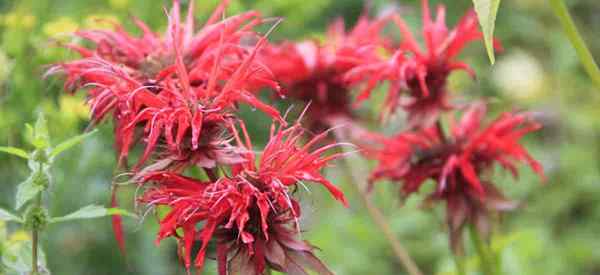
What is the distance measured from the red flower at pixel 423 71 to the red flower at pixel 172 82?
174 millimetres

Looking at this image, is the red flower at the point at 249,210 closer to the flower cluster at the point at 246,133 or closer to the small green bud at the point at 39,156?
the flower cluster at the point at 246,133

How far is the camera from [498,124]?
49.8 inches

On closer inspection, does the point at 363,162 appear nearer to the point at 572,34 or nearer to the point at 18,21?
the point at 18,21

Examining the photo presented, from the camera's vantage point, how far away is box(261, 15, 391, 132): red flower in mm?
1378

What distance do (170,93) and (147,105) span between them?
0.02 m

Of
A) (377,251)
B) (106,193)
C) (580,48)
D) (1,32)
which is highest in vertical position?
(580,48)

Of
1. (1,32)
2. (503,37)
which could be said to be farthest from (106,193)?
(503,37)

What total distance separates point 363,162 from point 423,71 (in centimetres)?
101

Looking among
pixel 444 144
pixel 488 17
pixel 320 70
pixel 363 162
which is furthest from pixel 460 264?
pixel 363 162

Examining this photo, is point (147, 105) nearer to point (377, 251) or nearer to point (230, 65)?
point (230, 65)

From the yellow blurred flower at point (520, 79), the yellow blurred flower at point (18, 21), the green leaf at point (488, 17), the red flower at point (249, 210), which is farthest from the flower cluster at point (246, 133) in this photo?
the yellow blurred flower at point (520, 79)

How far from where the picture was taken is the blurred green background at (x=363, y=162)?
1622 millimetres

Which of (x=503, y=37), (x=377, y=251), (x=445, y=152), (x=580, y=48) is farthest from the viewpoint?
(x=503, y=37)

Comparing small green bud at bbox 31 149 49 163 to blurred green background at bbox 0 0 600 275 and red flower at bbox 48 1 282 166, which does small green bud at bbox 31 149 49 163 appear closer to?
red flower at bbox 48 1 282 166
